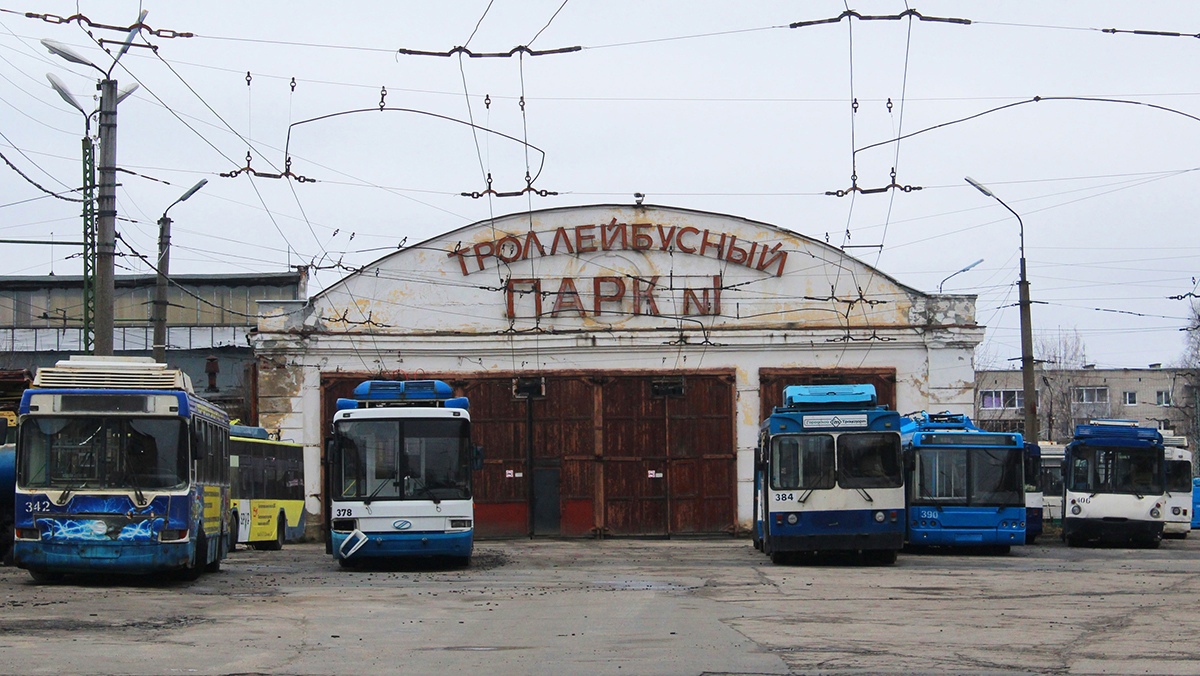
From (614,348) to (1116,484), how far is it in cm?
1414

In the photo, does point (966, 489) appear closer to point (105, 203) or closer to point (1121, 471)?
point (1121, 471)

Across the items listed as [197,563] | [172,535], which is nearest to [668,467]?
[197,563]

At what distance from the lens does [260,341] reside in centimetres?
4034

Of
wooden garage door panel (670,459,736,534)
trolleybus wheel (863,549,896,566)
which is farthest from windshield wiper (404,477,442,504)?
wooden garage door panel (670,459,736,534)

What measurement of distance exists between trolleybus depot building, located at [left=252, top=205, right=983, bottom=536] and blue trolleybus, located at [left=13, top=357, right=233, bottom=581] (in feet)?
69.6

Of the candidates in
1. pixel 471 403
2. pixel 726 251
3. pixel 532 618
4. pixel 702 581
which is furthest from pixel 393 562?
pixel 726 251

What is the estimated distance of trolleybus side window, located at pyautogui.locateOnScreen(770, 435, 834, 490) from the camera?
950 inches

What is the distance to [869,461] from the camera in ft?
79.2

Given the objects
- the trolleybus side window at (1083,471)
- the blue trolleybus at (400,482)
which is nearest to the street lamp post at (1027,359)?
the trolleybus side window at (1083,471)

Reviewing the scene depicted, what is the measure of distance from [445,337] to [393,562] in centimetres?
1563

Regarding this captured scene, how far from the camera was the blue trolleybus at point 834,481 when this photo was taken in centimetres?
2380

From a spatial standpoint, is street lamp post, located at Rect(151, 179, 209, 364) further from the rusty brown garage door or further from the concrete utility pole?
the rusty brown garage door

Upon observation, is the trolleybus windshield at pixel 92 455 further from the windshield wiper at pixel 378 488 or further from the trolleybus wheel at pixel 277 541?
the trolleybus wheel at pixel 277 541

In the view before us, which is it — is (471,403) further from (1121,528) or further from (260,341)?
(1121,528)
